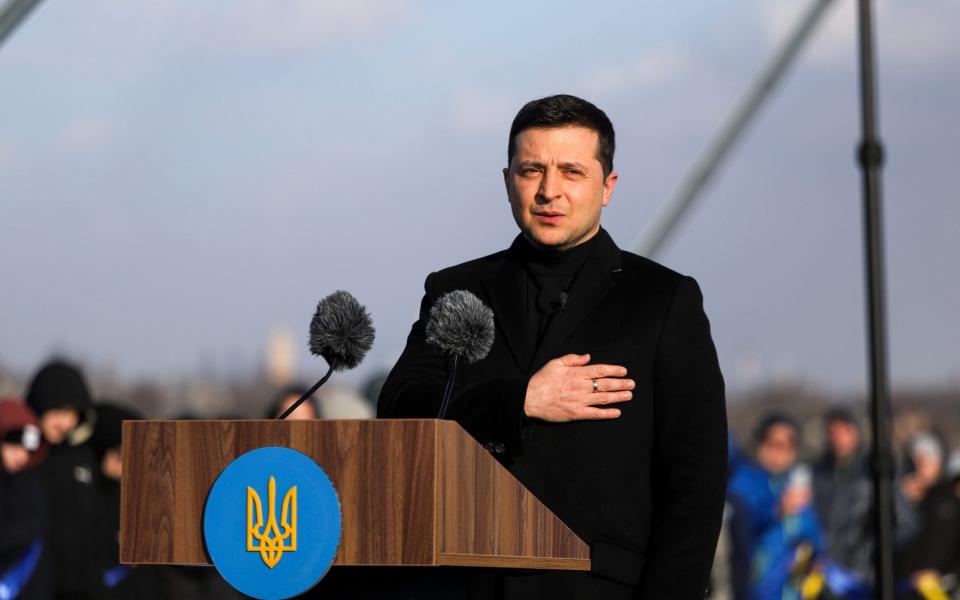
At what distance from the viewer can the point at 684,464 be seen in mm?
3852

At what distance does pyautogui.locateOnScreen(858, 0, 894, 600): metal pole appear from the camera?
7.16m

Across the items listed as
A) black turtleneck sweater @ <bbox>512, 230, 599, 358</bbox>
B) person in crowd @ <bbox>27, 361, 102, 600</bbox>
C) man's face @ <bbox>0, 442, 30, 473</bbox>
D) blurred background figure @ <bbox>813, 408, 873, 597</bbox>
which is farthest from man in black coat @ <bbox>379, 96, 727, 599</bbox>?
blurred background figure @ <bbox>813, 408, 873, 597</bbox>

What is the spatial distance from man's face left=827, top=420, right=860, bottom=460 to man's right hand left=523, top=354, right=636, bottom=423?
32.5 feet

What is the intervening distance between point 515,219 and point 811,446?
1182 cm

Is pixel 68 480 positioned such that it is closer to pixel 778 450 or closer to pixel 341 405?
pixel 341 405

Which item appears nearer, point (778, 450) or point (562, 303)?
point (562, 303)

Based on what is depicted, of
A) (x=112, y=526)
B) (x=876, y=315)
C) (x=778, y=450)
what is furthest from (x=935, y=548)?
(x=876, y=315)

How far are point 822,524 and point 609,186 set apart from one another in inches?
365

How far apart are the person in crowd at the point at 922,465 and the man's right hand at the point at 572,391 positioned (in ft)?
33.6

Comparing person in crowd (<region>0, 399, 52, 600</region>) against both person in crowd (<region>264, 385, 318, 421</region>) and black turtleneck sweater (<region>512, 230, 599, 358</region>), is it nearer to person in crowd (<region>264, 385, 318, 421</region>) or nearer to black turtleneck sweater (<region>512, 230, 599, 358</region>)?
person in crowd (<region>264, 385, 318, 421</region>)

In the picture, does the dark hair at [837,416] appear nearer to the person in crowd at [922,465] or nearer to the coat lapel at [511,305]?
the person in crowd at [922,465]

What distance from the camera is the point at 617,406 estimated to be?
153 inches

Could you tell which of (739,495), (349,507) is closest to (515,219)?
(349,507)

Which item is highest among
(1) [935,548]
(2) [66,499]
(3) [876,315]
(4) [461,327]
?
(3) [876,315]
